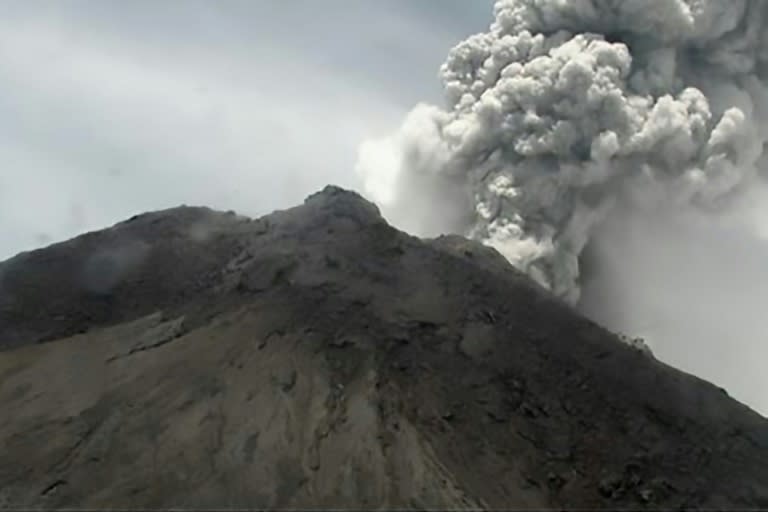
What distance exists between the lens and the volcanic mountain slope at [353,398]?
27.5 m

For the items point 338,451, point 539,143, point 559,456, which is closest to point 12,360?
point 338,451

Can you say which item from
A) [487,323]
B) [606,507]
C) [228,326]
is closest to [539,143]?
[487,323]

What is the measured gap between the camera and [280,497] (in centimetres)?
2630

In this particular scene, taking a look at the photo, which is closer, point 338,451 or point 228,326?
point 338,451

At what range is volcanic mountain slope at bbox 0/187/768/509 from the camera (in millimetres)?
27469

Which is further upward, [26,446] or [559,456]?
[559,456]

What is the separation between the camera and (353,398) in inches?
1169

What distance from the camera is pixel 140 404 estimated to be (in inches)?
1201

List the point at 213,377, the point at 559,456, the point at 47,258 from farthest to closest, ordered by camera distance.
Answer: the point at 47,258 → the point at 213,377 → the point at 559,456

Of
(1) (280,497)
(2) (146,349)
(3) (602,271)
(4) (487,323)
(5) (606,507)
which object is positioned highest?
(3) (602,271)

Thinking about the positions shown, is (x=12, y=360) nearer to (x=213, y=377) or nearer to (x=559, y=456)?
(x=213, y=377)

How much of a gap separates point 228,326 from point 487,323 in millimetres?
7234

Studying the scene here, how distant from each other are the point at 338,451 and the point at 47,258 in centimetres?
1849

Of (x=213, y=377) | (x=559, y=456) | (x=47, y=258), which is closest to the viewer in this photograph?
(x=559, y=456)
